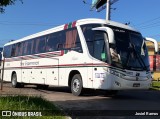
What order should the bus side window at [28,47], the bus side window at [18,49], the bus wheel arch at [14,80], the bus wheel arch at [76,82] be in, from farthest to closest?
the bus wheel arch at [14,80], the bus side window at [18,49], the bus side window at [28,47], the bus wheel arch at [76,82]

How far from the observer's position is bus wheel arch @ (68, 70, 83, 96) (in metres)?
16.0

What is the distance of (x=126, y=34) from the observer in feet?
51.2

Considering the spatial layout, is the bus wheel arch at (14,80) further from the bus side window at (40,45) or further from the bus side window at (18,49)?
the bus side window at (40,45)

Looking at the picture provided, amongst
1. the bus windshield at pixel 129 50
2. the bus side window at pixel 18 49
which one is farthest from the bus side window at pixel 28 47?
the bus windshield at pixel 129 50

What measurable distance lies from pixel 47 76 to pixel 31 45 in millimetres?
3462

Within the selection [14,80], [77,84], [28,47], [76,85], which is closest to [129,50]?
[77,84]

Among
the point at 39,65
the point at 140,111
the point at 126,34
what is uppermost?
the point at 126,34

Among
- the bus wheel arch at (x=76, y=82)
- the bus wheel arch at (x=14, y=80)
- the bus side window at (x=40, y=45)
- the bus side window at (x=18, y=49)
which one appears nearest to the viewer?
the bus wheel arch at (x=76, y=82)

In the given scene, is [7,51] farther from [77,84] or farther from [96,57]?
[96,57]

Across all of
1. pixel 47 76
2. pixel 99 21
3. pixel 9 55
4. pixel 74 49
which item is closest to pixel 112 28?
pixel 99 21

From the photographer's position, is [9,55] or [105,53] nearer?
[105,53]

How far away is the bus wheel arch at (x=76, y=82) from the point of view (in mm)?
15992

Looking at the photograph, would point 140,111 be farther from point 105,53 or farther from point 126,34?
point 126,34

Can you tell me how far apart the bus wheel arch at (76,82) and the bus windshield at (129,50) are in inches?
86.4
